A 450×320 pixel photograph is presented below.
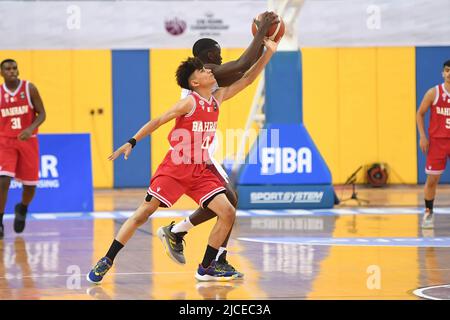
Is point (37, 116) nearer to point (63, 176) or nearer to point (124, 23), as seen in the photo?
point (63, 176)

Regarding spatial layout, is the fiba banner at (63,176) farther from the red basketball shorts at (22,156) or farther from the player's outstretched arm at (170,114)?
the player's outstretched arm at (170,114)

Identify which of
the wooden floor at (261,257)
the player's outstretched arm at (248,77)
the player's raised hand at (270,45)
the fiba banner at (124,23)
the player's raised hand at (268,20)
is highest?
the fiba banner at (124,23)

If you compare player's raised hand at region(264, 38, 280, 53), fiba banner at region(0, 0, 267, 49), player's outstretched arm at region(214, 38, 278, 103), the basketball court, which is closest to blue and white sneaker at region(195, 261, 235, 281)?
the basketball court

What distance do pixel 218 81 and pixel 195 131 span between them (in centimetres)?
74

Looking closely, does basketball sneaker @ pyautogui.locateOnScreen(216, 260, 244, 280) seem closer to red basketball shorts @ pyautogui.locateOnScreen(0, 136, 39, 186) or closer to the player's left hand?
the player's left hand

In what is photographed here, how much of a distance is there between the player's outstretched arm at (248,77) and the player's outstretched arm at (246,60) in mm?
51

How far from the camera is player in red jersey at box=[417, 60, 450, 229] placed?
40.0 feet

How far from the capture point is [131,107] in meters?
20.6

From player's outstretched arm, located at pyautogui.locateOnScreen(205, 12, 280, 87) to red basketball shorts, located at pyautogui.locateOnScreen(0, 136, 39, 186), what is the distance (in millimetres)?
4074

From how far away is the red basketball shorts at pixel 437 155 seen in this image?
40.0ft

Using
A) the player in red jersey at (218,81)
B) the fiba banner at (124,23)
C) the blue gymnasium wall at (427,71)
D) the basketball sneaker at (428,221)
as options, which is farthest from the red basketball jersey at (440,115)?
the blue gymnasium wall at (427,71)

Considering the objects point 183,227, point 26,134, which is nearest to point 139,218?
point 183,227
